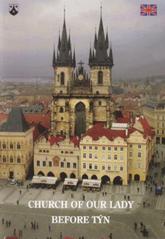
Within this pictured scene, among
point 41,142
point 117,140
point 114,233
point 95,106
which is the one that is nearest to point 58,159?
point 41,142

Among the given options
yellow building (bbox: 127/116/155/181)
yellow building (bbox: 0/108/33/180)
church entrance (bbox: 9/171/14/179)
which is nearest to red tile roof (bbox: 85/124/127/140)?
yellow building (bbox: 127/116/155/181)

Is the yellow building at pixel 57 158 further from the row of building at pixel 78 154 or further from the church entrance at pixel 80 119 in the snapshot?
the church entrance at pixel 80 119

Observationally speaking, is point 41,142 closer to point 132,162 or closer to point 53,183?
point 53,183

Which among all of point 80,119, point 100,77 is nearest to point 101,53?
point 100,77

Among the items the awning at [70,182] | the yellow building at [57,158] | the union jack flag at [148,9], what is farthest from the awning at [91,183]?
the union jack flag at [148,9]

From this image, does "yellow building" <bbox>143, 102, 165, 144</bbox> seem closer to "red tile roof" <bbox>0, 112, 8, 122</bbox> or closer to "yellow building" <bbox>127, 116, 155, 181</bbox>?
"yellow building" <bbox>127, 116, 155, 181</bbox>

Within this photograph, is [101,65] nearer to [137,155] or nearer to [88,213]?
[137,155]
